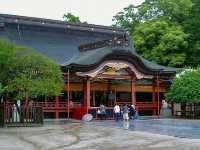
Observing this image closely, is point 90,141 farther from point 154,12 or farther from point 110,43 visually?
point 154,12

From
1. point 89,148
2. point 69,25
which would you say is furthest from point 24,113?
point 69,25

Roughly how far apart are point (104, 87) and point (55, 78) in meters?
13.4

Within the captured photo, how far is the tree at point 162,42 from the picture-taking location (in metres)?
49.8

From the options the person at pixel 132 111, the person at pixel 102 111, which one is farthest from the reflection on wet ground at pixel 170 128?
the person at pixel 132 111

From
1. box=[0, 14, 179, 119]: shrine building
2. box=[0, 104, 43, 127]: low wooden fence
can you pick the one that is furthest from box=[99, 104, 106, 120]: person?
box=[0, 104, 43, 127]: low wooden fence

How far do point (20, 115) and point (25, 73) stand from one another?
2.81 m

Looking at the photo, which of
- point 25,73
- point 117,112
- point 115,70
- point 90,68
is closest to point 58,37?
point 115,70

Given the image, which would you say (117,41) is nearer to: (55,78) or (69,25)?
(69,25)

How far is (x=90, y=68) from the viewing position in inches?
1416

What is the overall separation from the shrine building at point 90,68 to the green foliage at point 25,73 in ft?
25.6

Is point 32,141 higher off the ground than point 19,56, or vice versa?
point 19,56

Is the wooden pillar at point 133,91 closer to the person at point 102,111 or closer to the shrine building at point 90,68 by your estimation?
the shrine building at point 90,68

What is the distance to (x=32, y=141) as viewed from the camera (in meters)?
20.2

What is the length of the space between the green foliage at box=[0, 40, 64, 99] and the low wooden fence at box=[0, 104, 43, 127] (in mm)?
1121
